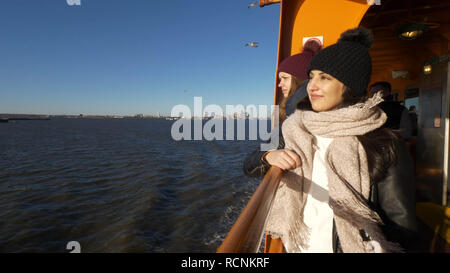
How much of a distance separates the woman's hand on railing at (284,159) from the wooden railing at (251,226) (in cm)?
26

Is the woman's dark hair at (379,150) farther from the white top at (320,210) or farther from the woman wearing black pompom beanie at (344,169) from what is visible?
the white top at (320,210)

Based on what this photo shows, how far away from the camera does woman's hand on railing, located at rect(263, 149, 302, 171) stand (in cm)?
125

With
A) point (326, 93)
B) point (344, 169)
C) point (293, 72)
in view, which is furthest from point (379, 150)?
point (293, 72)

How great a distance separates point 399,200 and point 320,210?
0.46 m

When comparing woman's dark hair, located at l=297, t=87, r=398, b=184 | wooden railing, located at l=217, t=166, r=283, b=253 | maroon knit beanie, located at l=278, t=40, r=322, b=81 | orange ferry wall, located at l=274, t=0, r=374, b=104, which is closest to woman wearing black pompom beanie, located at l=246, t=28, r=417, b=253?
woman's dark hair, located at l=297, t=87, r=398, b=184

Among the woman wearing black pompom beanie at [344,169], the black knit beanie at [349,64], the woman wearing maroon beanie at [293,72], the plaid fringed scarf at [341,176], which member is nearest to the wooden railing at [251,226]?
the woman wearing black pompom beanie at [344,169]

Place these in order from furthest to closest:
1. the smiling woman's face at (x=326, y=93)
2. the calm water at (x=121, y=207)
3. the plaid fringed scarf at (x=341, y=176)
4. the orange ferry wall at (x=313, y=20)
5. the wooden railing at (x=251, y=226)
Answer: the calm water at (x=121, y=207) < the orange ferry wall at (x=313, y=20) < the smiling woman's face at (x=326, y=93) < the plaid fringed scarf at (x=341, y=176) < the wooden railing at (x=251, y=226)

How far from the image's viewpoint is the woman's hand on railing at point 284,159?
49.3 inches

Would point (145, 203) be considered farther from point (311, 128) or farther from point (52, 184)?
point (311, 128)

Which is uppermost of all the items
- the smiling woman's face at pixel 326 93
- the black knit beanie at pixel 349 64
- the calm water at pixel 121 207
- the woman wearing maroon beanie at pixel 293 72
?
the woman wearing maroon beanie at pixel 293 72

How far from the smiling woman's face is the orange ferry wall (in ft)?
5.56

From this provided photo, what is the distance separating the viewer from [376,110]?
1.32 m

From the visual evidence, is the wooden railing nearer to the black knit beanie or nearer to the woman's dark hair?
the woman's dark hair

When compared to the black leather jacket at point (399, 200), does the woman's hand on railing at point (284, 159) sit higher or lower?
higher
